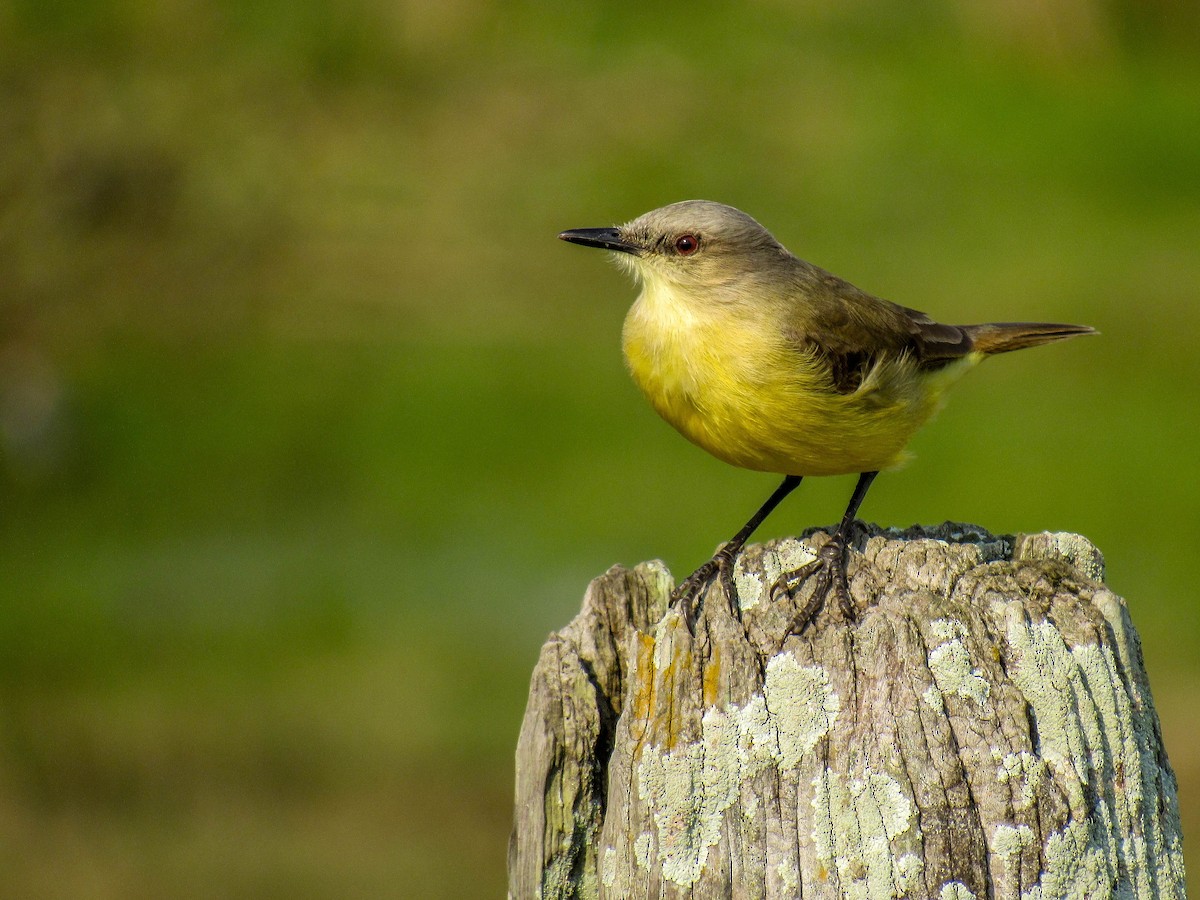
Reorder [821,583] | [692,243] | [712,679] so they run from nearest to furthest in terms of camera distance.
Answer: [712,679] < [821,583] < [692,243]

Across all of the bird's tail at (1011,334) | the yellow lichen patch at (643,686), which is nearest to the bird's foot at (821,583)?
the yellow lichen patch at (643,686)

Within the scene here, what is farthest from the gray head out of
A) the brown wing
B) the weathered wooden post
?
the weathered wooden post

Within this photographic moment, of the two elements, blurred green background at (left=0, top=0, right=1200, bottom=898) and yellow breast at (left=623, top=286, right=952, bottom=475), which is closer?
yellow breast at (left=623, top=286, right=952, bottom=475)

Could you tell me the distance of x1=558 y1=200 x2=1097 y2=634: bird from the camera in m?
5.30

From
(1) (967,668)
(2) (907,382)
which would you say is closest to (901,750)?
(1) (967,668)

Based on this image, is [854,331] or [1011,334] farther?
[1011,334]

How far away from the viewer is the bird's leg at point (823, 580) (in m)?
3.56

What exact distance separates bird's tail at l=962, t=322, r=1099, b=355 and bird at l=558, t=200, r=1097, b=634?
147 mm

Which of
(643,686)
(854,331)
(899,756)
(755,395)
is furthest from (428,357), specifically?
(899,756)

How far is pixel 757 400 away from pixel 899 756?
2254mm

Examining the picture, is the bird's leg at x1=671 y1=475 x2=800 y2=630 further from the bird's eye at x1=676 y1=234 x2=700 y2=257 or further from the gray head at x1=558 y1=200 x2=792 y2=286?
the bird's eye at x1=676 y1=234 x2=700 y2=257

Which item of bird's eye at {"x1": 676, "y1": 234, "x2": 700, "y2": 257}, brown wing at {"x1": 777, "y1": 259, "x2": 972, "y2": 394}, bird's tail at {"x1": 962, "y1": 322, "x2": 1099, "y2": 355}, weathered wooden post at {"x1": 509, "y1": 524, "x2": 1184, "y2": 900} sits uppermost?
bird's eye at {"x1": 676, "y1": 234, "x2": 700, "y2": 257}

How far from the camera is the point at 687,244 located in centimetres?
605

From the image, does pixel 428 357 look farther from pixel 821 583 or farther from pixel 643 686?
pixel 643 686
